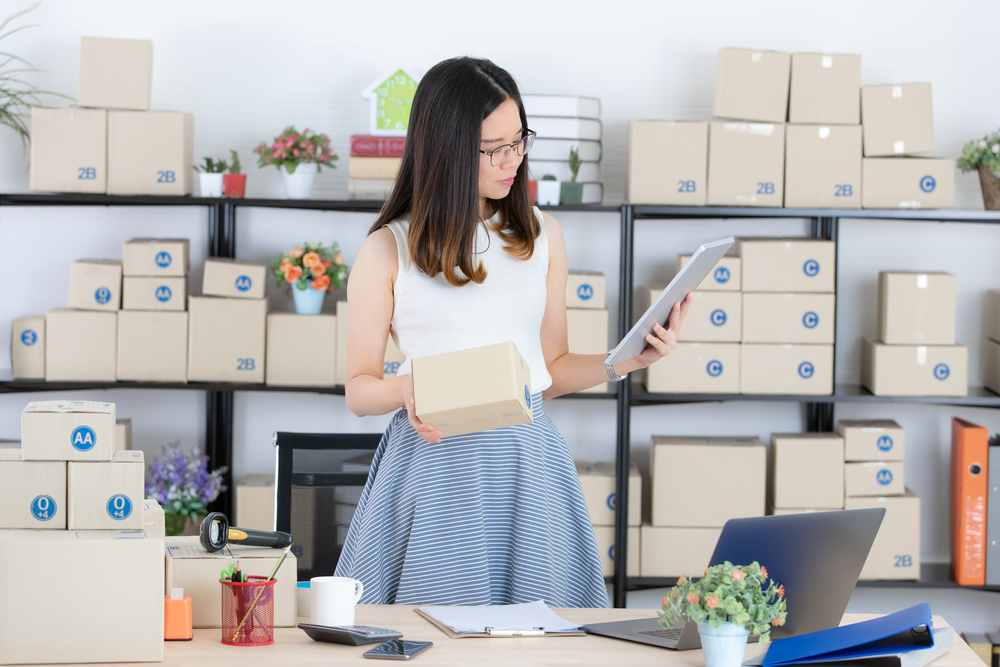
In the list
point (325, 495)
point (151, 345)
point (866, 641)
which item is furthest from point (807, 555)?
point (151, 345)

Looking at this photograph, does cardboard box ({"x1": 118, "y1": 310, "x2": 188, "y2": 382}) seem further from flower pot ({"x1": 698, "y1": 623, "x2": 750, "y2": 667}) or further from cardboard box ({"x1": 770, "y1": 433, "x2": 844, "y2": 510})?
flower pot ({"x1": 698, "y1": 623, "x2": 750, "y2": 667})

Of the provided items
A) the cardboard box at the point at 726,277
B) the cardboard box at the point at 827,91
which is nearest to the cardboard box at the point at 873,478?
the cardboard box at the point at 726,277

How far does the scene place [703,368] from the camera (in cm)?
285

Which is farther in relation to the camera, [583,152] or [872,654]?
[583,152]

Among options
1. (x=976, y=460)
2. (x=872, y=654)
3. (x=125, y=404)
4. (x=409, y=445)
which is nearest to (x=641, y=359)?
(x=409, y=445)

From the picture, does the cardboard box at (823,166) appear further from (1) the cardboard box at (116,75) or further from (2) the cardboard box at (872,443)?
(1) the cardboard box at (116,75)

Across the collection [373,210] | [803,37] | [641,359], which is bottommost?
[641,359]

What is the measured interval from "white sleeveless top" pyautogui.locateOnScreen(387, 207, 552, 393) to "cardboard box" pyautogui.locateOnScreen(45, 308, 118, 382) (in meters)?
1.59

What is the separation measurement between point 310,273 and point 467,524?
157cm

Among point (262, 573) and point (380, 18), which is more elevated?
point (380, 18)

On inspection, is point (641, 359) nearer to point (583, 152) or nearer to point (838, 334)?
point (583, 152)

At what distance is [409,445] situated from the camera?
5.12 feet

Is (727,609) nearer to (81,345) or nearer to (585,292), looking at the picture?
Result: (585,292)

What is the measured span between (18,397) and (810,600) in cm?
283
